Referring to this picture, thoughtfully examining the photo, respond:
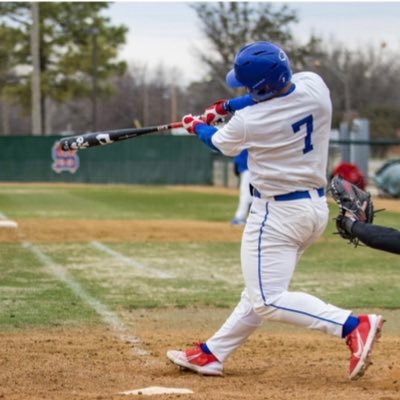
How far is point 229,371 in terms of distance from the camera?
6.21 metres

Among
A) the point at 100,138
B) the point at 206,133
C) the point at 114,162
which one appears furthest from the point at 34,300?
the point at 114,162

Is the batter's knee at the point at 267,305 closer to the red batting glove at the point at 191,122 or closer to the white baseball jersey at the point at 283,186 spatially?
the white baseball jersey at the point at 283,186

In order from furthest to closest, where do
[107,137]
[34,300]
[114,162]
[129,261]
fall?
[114,162]
[129,261]
[34,300]
[107,137]

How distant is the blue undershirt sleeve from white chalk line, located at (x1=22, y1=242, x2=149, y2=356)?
172cm

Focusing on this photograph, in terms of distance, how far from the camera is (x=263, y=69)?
214 inches

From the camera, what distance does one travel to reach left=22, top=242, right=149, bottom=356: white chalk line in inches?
287

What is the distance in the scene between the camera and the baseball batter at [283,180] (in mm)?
5457

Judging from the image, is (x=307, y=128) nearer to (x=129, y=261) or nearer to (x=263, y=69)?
(x=263, y=69)

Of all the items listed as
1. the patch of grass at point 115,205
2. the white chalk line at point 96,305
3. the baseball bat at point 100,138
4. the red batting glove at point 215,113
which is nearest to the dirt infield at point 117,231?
the patch of grass at point 115,205

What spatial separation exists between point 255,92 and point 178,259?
7.22 m

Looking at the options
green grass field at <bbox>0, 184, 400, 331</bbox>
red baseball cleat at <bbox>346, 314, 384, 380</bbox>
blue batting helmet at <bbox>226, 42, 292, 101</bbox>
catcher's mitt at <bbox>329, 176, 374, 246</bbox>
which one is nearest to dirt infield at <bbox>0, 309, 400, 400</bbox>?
red baseball cleat at <bbox>346, 314, 384, 380</bbox>

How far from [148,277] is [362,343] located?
574cm

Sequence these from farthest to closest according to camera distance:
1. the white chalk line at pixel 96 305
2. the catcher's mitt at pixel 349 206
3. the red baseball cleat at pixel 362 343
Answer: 1. the white chalk line at pixel 96 305
2. the catcher's mitt at pixel 349 206
3. the red baseball cleat at pixel 362 343

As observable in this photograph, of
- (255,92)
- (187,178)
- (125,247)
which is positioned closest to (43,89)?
(187,178)
